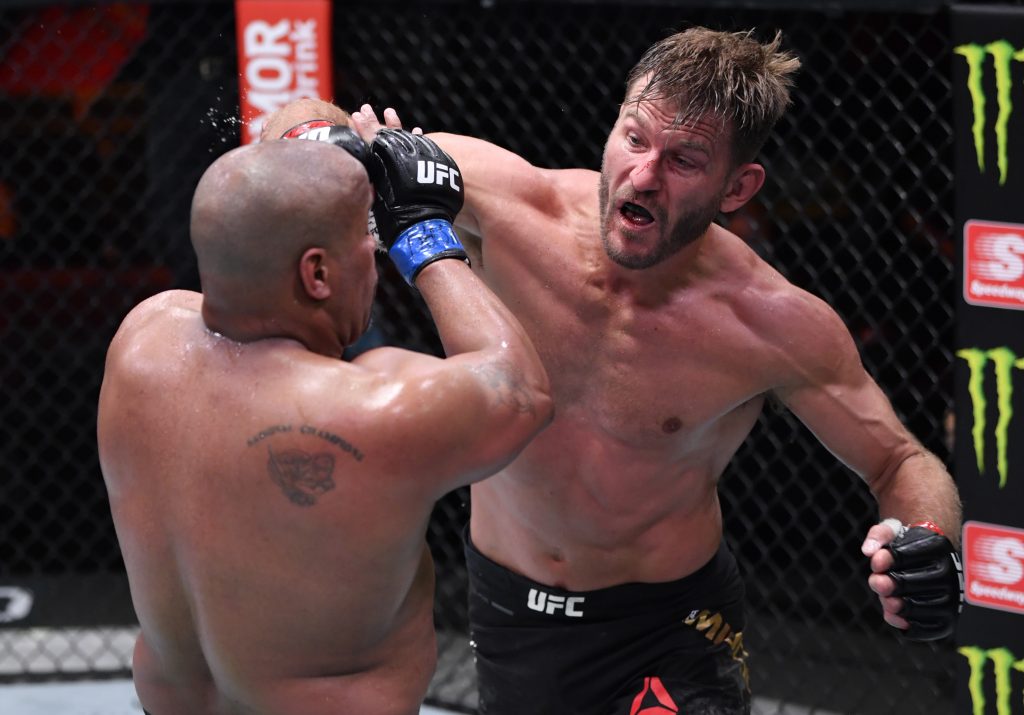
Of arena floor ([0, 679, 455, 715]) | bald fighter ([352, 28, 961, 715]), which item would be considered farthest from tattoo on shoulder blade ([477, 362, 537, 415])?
arena floor ([0, 679, 455, 715])

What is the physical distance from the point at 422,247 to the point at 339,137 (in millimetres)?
163

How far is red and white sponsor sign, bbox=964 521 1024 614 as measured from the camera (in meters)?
2.44

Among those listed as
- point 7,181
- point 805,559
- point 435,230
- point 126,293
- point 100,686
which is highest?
point 435,230

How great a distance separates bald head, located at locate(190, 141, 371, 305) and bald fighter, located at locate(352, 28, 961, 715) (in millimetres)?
621

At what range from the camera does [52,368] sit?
3.60 metres

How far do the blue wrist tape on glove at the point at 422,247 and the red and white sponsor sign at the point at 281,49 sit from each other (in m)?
1.58

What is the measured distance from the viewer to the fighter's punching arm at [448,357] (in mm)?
1330

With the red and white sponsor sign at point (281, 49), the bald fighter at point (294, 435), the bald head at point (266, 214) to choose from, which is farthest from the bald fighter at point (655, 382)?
the red and white sponsor sign at point (281, 49)

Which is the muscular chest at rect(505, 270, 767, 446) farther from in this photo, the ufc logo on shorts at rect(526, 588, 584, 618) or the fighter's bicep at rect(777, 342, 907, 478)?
the ufc logo on shorts at rect(526, 588, 584, 618)

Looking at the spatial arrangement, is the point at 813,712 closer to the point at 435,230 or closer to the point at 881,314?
the point at 881,314

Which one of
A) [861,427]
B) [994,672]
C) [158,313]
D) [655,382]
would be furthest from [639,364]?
[994,672]

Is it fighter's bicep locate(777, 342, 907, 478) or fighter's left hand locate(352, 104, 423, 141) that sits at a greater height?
fighter's left hand locate(352, 104, 423, 141)

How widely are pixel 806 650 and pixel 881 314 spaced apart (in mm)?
834

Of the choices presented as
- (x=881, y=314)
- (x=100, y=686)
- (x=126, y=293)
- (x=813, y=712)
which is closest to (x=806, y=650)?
(x=813, y=712)
